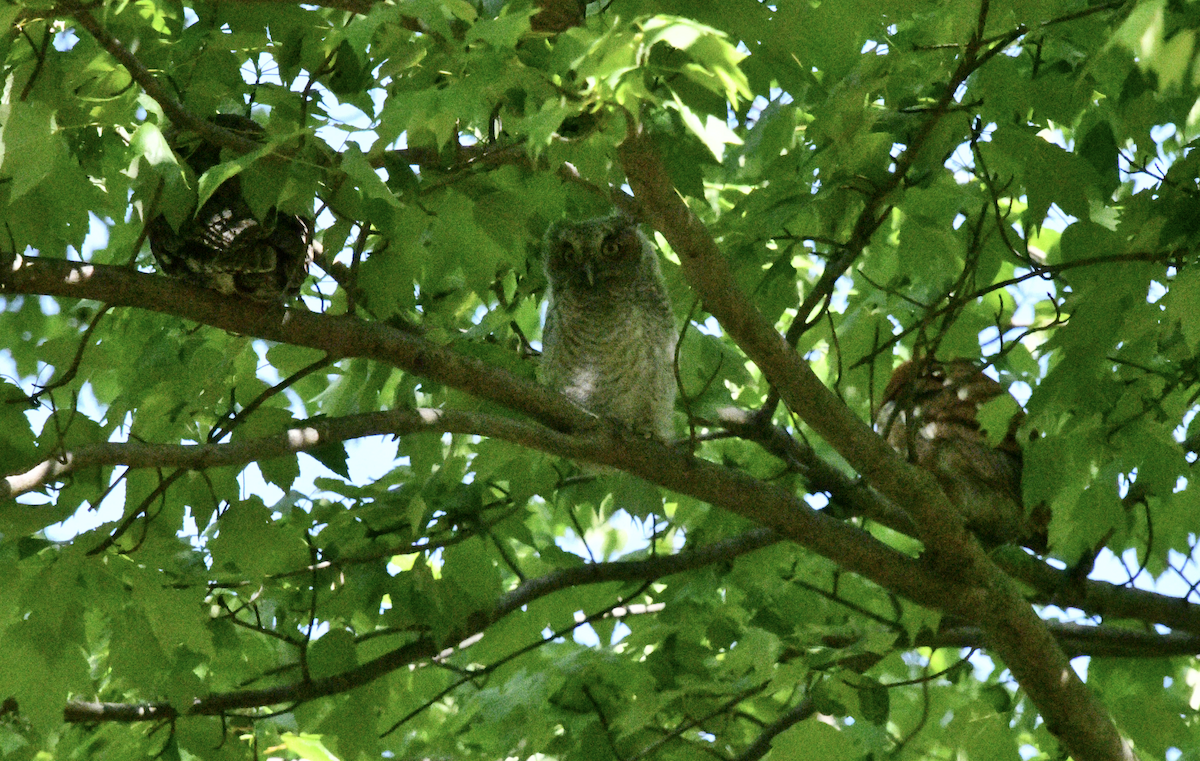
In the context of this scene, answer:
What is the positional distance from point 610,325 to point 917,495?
65.5 inches

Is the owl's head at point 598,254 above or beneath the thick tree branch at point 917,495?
above

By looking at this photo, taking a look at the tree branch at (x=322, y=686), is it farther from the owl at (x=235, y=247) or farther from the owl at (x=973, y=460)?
the owl at (x=973, y=460)

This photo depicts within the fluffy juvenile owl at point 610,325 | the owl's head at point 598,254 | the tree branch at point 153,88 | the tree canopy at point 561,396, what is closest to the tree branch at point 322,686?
the tree canopy at point 561,396

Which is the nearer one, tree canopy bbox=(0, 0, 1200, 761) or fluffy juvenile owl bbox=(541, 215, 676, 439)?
tree canopy bbox=(0, 0, 1200, 761)

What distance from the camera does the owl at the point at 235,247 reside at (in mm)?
2615

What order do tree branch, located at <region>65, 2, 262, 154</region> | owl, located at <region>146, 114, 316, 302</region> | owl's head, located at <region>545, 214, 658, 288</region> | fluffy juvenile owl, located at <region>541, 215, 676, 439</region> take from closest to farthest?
tree branch, located at <region>65, 2, 262, 154</region> → owl, located at <region>146, 114, 316, 302</region> → fluffy juvenile owl, located at <region>541, 215, 676, 439</region> → owl's head, located at <region>545, 214, 658, 288</region>

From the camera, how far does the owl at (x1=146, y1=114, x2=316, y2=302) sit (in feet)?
8.58

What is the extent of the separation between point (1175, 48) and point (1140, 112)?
1.16 meters

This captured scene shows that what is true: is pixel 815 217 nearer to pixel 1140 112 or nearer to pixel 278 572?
pixel 1140 112

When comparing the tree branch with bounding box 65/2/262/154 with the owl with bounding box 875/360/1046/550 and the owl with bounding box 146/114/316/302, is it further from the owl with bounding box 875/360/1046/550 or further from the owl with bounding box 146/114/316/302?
the owl with bounding box 875/360/1046/550

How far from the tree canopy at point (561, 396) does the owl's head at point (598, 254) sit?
59cm

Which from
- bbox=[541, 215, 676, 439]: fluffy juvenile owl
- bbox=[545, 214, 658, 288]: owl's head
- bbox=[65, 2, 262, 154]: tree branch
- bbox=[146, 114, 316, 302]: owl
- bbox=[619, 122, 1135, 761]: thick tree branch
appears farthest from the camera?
bbox=[545, 214, 658, 288]: owl's head

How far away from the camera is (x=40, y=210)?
8.22ft

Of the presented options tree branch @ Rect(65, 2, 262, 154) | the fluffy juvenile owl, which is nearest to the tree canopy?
tree branch @ Rect(65, 2, 262, 154)
